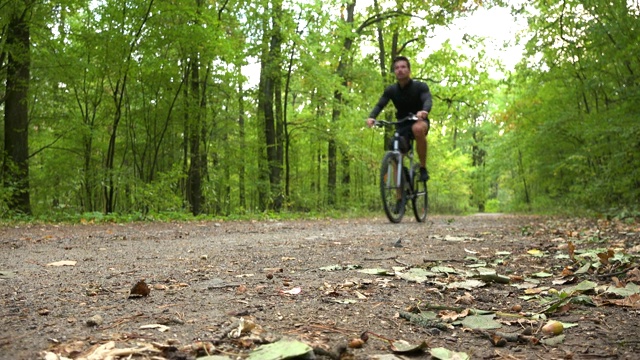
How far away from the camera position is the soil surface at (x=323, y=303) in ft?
4.50

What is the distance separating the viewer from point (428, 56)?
20.0 meters

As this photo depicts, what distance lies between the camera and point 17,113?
982cm

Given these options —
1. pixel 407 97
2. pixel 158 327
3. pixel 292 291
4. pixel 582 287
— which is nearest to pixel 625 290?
pixel 582 287

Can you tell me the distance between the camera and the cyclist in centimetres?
701

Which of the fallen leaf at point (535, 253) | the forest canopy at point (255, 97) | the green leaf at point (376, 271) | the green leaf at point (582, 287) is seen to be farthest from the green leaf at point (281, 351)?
the forest canopy at point (255, 97)

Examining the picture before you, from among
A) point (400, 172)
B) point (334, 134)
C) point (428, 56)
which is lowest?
point (400, 172)

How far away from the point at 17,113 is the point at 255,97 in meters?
6.56

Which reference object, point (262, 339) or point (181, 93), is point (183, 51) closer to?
point (181, 93)

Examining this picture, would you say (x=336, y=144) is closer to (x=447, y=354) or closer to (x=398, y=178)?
(x=398, y=178)

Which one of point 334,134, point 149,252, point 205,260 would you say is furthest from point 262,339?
point 334,134

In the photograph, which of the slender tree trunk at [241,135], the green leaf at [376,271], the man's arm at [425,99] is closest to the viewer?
the green leaf at [376,271]

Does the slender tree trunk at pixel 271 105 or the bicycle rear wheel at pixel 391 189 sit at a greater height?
the slender tree trunk at pixel 271 105

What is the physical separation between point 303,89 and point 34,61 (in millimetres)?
8005

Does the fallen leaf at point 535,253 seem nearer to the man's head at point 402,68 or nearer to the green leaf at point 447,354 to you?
the green leaf at point 447,354
